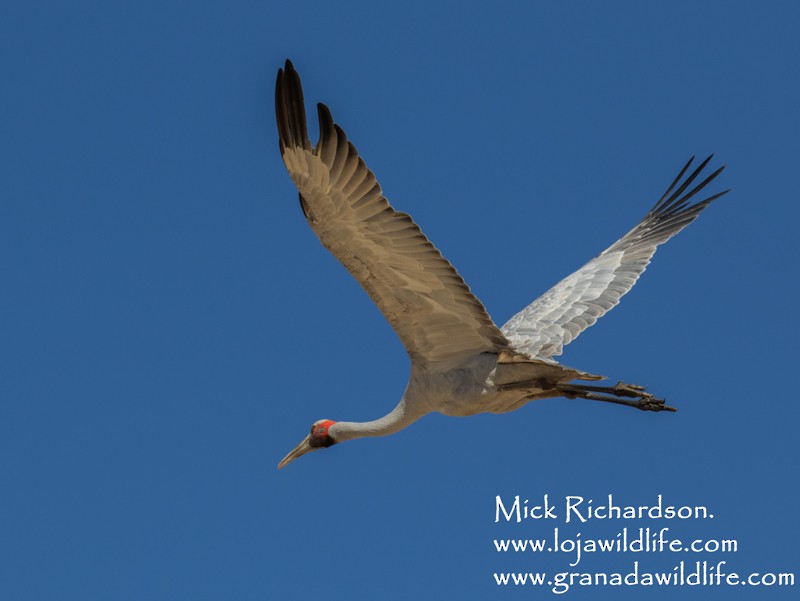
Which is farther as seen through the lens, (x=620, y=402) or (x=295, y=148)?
(x=620, y=402)

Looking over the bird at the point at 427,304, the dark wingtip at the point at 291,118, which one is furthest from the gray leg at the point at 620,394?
the dark wingtip at the point at 291,118

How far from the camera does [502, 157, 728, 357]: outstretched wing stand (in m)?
14.0

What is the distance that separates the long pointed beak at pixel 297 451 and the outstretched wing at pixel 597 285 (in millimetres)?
2695

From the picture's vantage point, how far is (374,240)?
10.9 meters

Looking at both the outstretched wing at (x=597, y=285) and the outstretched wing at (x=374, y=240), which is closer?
the outstretched wing at (x=374, y=240)

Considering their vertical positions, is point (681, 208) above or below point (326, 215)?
above

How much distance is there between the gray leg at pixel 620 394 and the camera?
12.6m

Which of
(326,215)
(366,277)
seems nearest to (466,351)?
(366,277)

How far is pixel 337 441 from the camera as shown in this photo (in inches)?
556

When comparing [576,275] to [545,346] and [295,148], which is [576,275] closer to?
[545,346]

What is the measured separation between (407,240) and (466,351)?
2.13 meters

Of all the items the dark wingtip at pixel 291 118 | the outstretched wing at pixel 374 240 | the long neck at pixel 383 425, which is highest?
the dark wingtip at pixel 291 118

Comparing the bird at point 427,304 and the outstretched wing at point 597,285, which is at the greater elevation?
the outstretched wing at point 597,285

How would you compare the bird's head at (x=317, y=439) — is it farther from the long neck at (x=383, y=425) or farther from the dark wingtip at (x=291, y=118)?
the dark wingtip at (x=291, y=118)
